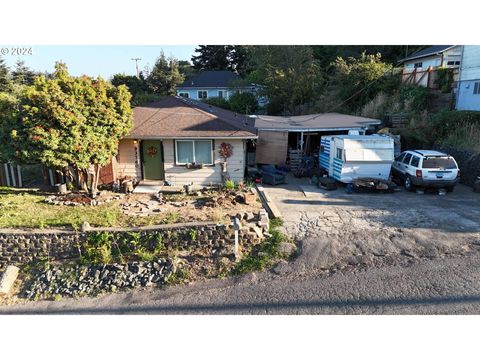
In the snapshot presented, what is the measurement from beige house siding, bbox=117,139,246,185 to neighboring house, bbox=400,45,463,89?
1699 cm

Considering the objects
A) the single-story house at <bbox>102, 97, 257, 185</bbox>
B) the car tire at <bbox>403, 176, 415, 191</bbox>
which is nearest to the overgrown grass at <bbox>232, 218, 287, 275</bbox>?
the single-story house at <bbox>102, 97, 257, 185</bbox>

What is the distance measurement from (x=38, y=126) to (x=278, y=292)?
8.94 metres

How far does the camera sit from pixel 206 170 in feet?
46.7

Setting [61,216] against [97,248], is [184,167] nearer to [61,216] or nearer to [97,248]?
[61,216]

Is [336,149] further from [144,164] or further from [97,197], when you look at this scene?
[97,197]

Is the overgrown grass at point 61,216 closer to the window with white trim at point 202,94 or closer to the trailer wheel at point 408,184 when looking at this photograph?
the trailer wheel at point 408,184

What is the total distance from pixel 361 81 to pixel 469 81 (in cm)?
874

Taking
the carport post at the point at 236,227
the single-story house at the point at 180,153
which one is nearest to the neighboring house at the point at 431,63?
the single-story house at the point at 180,153

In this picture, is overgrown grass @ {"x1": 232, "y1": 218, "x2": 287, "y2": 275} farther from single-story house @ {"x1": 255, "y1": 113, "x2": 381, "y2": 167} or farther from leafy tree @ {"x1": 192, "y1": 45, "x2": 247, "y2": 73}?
leafy tree @ {"x1": 192, "y1": 45, "x2": 247, "y2": 73}

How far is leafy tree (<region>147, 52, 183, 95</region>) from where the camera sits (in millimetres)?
39219

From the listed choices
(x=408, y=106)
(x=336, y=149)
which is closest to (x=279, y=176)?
(x=336, y=149)

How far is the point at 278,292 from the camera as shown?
7363 mm

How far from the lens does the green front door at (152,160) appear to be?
46.8ft

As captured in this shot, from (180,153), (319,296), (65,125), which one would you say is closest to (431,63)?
(180,153)
